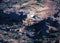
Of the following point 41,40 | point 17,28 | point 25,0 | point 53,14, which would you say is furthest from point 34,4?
point 41,40

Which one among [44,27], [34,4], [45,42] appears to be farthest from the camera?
[34,4]

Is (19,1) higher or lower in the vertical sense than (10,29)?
higher

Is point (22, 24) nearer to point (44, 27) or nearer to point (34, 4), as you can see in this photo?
point (44, 27)

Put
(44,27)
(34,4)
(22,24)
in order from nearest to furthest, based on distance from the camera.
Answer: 1. (44,27)
2. (22,24)
3. (34,4)

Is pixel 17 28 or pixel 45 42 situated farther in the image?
pixel 17 28

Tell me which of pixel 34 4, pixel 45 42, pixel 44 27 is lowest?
pixel 45 42

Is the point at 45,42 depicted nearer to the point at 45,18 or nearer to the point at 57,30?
the point at 57,30
